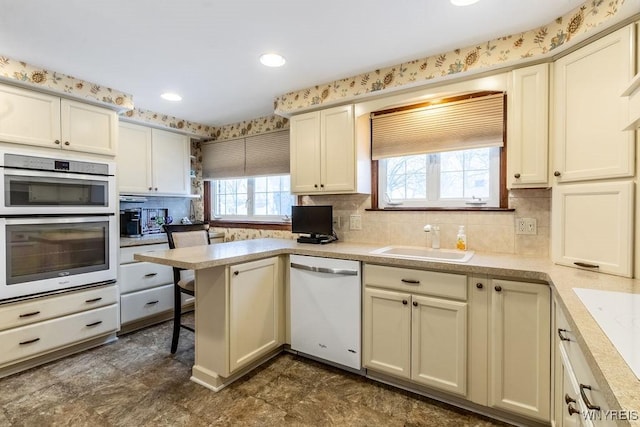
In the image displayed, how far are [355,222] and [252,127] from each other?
1.75 m

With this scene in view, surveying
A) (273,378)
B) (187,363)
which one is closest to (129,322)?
(187,363)

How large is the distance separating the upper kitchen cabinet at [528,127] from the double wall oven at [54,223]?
3.04 m

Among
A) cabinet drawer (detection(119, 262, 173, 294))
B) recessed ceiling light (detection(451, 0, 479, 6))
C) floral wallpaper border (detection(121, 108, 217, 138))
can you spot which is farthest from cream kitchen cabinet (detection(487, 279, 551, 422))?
floral wallpaper border (detection(121, 108, 217, 138))

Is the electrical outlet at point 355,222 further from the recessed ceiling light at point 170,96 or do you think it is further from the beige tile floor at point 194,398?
the recessed ceiling light at point 170,96

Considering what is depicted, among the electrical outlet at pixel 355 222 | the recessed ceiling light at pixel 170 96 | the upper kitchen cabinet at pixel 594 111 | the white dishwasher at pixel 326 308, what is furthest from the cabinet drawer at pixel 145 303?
the upper kitchen cabinet at pixel 594 111

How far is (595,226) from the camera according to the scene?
1.63 meters

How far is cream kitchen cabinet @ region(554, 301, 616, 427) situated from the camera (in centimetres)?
81

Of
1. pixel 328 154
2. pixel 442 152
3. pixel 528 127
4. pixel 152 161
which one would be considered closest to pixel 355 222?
pixel 328 154

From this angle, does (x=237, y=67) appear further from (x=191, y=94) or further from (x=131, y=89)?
(x=131, y=89)

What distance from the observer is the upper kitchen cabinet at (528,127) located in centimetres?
187

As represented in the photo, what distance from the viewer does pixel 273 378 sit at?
2230 millimetres

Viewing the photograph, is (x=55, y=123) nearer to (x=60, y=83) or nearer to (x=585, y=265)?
(x=60, y=83)

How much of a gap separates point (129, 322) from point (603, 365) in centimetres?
335

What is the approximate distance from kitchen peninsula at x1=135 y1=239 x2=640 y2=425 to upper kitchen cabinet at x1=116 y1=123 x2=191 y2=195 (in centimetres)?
151
